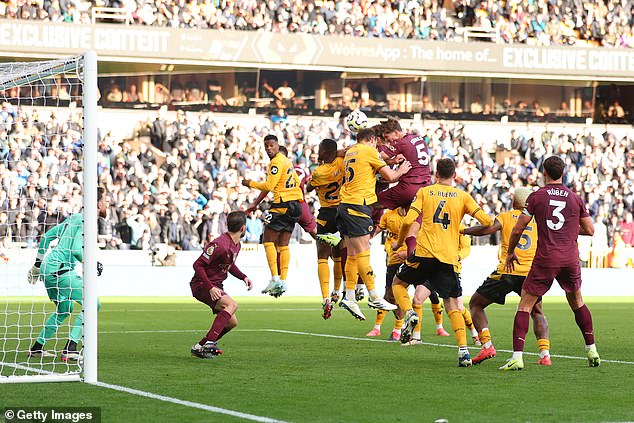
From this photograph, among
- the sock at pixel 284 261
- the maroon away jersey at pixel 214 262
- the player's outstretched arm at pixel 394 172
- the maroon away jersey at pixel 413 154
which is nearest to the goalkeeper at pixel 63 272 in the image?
the maroon away jersey at pixel 214 262

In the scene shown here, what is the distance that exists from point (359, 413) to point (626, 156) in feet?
118

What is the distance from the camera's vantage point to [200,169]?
3406 cm

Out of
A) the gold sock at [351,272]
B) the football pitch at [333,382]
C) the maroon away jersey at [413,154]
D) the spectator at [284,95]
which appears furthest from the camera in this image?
the spectator at [284,95]

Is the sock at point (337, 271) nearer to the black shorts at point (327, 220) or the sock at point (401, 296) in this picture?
the black shorts at point (327, 220)

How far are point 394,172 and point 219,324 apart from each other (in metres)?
3.08

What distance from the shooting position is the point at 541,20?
4594cm

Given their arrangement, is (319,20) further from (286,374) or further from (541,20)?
(286,374)

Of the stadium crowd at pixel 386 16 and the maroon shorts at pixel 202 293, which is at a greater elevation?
the stadium crowd at pixel 386 16

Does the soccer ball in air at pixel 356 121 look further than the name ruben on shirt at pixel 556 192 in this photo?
Yes

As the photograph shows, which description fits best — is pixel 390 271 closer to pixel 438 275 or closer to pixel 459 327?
pixel 438 275

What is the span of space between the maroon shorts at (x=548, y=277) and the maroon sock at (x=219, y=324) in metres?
3.18

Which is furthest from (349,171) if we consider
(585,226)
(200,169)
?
(200,169)

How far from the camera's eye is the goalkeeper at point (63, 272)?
11586 millimetres

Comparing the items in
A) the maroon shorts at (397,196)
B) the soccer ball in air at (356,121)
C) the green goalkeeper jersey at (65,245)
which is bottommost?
the green goalkeeper jersey at (65,245)
